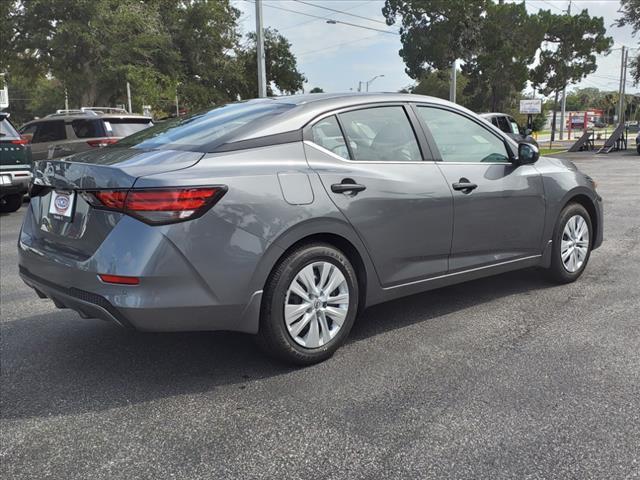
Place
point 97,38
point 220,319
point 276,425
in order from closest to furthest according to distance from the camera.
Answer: point 276,425, point 220,319, point 97,38

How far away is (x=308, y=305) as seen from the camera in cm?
351

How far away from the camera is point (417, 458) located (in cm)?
263

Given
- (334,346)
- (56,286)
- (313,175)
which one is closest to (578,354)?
(334,346)

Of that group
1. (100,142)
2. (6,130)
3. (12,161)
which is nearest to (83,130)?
(100,142)

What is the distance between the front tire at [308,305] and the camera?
11.1 feet

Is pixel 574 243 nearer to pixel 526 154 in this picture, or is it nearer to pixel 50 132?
pixel 526 154

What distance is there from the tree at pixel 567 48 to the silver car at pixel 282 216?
43.5 m

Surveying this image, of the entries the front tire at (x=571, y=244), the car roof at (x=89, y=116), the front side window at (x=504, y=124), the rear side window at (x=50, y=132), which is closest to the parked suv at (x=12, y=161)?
the car roof at (x=89, y=116)

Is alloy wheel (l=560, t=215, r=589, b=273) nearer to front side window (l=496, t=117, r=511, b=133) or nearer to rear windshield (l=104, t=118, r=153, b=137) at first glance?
rear windshield (l=104, t=118, r=153, b=137)

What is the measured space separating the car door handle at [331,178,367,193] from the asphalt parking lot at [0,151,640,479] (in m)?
1.04

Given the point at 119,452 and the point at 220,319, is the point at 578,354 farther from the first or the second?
the point at 119,452

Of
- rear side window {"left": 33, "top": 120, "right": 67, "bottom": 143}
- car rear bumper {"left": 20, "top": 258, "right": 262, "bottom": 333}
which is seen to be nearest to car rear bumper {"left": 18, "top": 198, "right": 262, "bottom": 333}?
Answer: car rear bumper {"left": 20, "top": 258, "right": 262, "bottom": 333}

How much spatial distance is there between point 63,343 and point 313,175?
2.11m

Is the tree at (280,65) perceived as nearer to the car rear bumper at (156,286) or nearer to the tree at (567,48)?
the tree at (567,48)
